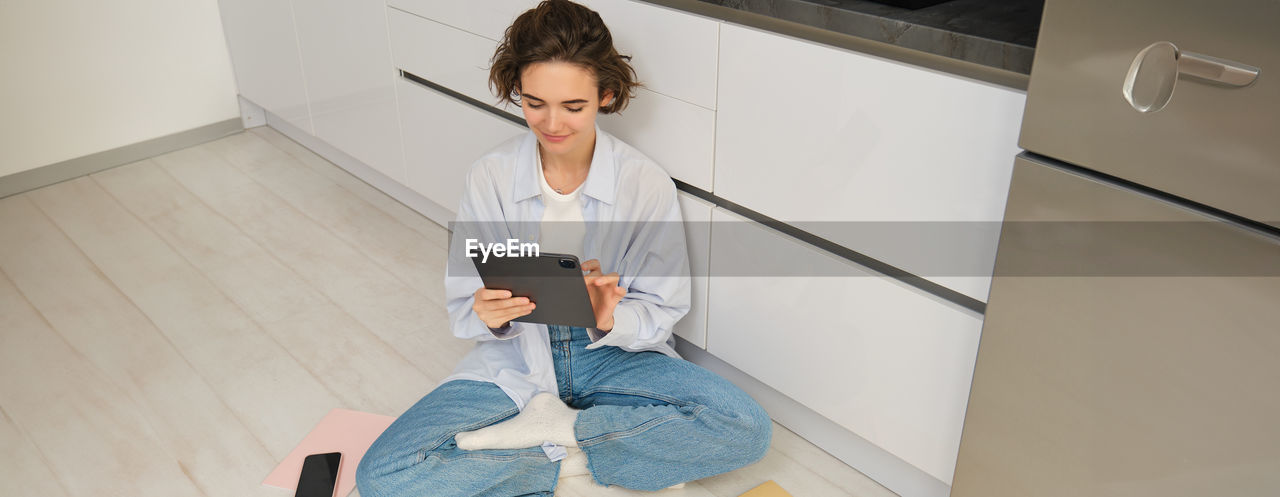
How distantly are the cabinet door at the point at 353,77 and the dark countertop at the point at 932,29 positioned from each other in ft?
3.74

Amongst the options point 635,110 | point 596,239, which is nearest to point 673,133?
point 635,110

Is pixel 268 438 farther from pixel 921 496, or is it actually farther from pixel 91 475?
pixel 921 496

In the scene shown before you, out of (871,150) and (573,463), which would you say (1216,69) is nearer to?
(871,150)

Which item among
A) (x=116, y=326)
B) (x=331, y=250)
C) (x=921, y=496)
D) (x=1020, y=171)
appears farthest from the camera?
(x=331, y=250)

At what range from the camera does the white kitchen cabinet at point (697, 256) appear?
1574 millimetres

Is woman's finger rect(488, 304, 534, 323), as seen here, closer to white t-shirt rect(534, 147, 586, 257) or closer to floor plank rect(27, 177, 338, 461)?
white t-shirt rect(534, 147, 586, 257)

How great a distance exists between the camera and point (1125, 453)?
42.4 inches

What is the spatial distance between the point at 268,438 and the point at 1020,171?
132 cm

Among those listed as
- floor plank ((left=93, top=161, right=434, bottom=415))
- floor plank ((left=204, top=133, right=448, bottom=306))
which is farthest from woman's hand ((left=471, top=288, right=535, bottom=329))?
floor plank ((left=204, top=133, right=448, bottom=306))

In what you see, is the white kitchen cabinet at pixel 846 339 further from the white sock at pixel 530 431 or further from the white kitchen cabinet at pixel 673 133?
the white sock at pixel 530 431

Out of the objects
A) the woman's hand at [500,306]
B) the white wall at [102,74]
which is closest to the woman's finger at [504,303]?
the woman's hand at [500,306]

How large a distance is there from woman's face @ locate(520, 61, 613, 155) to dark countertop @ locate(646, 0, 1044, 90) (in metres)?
0.25

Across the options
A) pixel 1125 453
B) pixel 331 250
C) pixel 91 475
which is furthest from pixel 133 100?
pixel 1125 453

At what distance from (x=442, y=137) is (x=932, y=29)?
1287 mm
